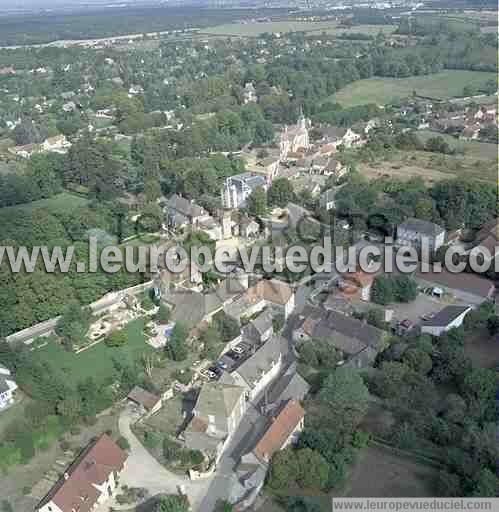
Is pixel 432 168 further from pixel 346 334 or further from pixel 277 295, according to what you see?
pixel 346 334

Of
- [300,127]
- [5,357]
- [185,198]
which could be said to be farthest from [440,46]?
[5,357]

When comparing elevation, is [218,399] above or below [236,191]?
below

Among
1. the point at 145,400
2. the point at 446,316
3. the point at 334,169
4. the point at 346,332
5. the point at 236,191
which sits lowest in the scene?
the point at 145,400

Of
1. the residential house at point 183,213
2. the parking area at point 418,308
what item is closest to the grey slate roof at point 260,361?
the parking area at point 418,308

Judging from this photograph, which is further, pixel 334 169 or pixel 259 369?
pixel 334 169

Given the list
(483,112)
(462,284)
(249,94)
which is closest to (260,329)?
(462,284)

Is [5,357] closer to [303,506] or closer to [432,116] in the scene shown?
[303,506]
